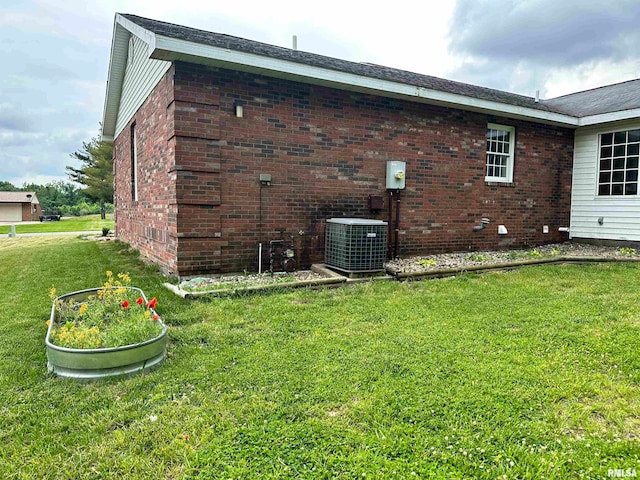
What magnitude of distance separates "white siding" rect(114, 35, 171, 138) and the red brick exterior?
0.29 metres

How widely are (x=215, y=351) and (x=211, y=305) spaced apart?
1356mm

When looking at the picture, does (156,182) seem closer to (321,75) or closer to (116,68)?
(321,75)

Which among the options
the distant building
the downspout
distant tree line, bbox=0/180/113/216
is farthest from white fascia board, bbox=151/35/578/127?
distant tree line, bbox=0/180/113/216

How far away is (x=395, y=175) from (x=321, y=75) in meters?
2.16

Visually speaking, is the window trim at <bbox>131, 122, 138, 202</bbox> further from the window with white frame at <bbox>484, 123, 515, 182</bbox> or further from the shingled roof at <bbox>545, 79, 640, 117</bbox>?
the shingled roof at <bbox>545, 79, 640, 117</bbox>

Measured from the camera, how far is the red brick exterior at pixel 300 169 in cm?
545

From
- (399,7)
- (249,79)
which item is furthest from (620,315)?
(399,7)

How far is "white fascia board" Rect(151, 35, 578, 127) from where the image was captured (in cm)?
495

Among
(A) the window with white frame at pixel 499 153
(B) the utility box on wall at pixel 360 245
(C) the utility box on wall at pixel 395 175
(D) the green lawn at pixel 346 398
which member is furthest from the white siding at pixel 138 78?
(A) the window with white frame at pixel 499 153

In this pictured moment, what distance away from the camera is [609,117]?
8.26m

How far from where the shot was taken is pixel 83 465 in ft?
5.85

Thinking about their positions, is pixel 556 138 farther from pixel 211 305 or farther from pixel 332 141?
pixel 211 305

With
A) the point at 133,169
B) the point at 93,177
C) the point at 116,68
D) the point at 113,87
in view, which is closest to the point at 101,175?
the point at 93,177

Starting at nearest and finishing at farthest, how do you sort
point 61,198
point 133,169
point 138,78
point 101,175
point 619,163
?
point 138,78, point 619,163, point 133,169, point 101,175, point 61,198
